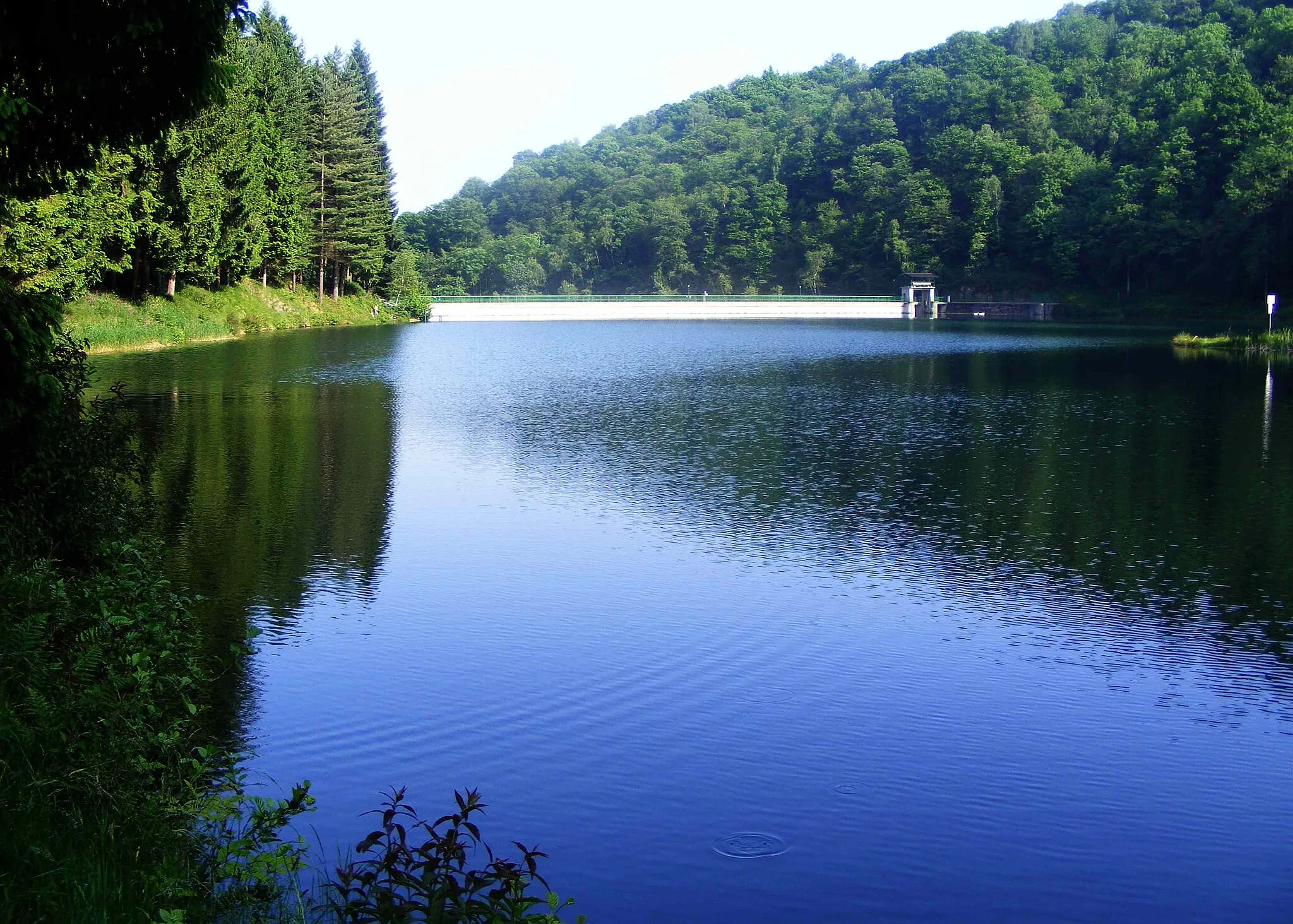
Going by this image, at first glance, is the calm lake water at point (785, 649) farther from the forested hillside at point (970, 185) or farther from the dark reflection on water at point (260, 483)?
the forested hillside at point (970, 185)

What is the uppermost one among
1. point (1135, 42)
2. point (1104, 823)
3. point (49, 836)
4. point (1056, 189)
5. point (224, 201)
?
point (1135, 42)

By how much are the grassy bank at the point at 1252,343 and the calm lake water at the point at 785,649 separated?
26.6m

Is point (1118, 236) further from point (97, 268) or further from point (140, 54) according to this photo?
point (140, 54)

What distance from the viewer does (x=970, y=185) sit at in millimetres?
107188

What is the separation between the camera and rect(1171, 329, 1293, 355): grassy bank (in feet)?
153

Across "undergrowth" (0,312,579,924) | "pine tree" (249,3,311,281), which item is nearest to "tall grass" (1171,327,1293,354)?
"pine tree" (249,3,311,281)

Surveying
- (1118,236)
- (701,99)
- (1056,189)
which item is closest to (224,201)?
(1118,236)

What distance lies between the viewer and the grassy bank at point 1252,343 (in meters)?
46.5

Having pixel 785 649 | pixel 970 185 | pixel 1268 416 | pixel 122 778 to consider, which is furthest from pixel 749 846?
pixel 970 185

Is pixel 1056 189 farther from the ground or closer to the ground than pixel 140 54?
farther from the ground

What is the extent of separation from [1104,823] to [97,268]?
128 ft

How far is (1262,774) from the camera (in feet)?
24.5

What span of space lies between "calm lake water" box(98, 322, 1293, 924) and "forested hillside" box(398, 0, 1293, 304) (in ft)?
200

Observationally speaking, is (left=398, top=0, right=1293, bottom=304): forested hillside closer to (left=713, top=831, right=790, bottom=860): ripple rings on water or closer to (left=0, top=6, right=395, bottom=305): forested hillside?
(left=0, top=6, right=395, bottom=305): forested hillside
